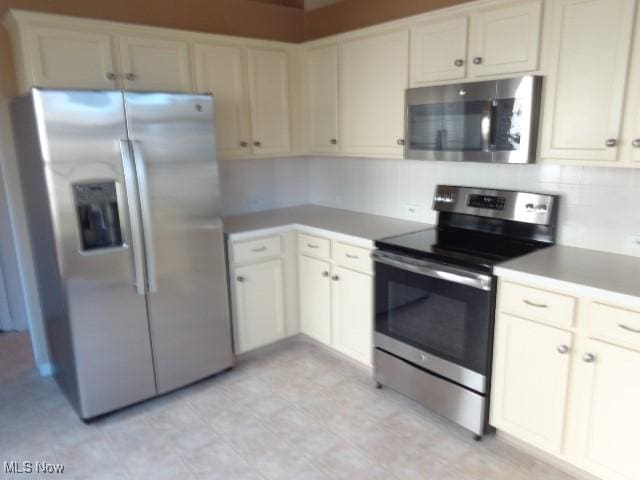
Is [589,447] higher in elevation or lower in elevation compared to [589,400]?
lower

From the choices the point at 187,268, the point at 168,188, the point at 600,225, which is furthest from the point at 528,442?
the point at 168,188

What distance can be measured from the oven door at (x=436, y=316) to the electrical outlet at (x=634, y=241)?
0.74 meters

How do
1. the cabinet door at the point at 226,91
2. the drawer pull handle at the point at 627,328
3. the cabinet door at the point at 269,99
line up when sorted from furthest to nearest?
the cabinet door at the point at 269,99
the cabinet door at the point at 226,91
the drawer pull handle at the point at 627,328

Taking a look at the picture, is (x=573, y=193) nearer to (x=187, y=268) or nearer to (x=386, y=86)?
(x=386, y=86)

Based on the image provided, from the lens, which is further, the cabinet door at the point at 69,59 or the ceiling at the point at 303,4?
the ceiling at the point at 303,4

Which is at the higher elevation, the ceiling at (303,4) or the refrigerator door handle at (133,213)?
the ceiling at (303,4)

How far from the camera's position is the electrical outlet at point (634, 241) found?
7.48 ft

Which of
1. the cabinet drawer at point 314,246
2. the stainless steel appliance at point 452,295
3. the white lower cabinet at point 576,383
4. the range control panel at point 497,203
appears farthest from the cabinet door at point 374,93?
the white lower cabinet at point 576,383

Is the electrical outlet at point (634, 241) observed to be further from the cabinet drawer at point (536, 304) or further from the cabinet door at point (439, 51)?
the cabinet door at point (439, 51)

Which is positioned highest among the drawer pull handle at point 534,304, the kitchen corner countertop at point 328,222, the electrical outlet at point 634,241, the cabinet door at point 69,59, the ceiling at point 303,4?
the ceiling at point 303,4

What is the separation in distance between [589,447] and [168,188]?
96.4 inches

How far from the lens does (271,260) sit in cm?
331

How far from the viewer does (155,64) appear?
2904 millimetres

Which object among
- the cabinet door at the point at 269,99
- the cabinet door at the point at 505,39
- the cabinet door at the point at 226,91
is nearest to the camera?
the cabinet door at the point at 505,39
